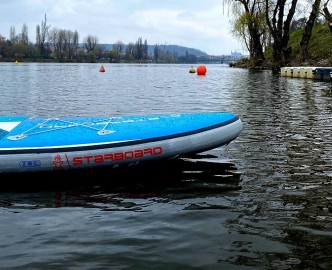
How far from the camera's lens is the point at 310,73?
1281 inches

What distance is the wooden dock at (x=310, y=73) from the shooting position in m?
30.8

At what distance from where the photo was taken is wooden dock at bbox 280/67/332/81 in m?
30.8

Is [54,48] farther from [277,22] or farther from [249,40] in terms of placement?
Result: [277,22]

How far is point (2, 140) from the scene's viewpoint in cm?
685

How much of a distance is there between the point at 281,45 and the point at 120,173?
4213 centimetres

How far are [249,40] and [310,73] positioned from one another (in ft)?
128

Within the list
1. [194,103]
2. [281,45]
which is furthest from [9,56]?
[194,103]

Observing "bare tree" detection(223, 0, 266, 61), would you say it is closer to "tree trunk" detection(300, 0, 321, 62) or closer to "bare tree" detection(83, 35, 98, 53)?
"tree trunk" detection(300, 0, 321, 62)

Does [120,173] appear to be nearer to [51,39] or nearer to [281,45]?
[281,45]

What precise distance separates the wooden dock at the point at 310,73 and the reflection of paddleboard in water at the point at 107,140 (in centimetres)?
2568

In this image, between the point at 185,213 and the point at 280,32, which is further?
the point at 280,32

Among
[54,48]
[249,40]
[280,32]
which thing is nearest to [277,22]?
[280,32]

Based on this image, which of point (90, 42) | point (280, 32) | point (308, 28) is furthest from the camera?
point (90, 42)

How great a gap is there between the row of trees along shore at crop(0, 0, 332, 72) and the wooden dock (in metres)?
6.83
